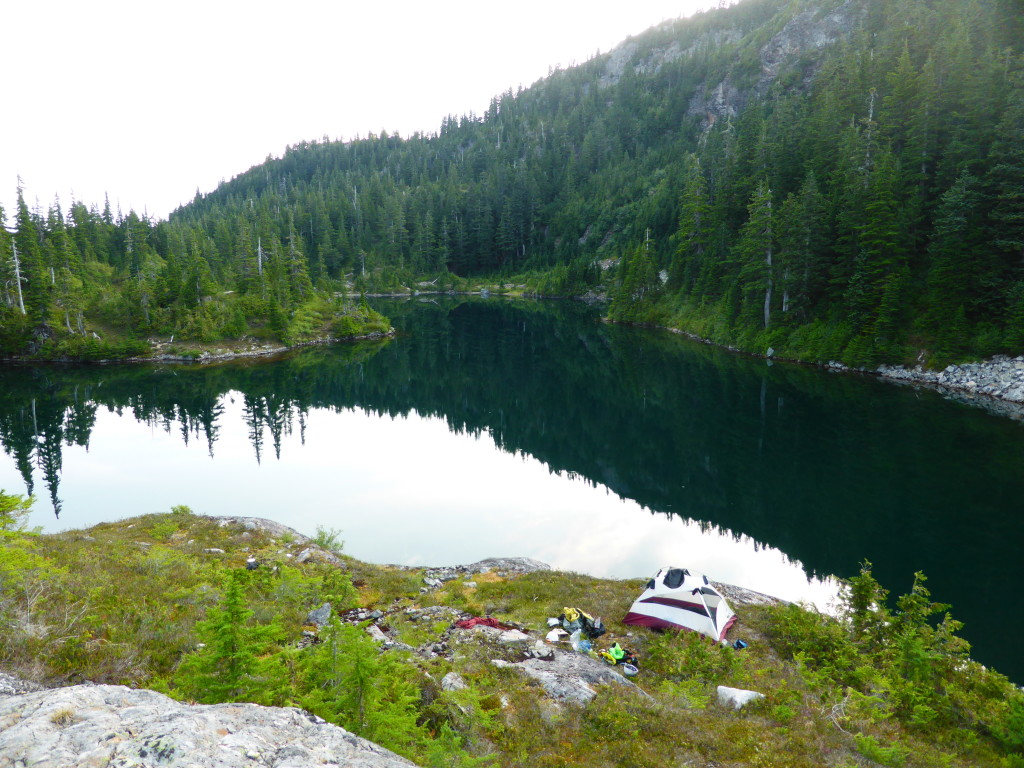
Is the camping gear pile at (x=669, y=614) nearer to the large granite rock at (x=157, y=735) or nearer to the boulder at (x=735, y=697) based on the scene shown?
the boulder at (x=735, y=697)

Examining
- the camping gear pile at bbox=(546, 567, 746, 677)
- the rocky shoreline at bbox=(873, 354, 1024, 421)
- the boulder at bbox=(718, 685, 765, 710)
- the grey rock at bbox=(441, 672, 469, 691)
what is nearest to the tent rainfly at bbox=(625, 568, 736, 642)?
the camping gear pile at bbox=(546, 567, 746, 677)

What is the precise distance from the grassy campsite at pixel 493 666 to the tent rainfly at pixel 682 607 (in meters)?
0.41

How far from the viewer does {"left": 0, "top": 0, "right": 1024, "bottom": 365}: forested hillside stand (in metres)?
45.6

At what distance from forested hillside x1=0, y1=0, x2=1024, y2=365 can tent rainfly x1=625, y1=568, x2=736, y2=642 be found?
4106 centimetres

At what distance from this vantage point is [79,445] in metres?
37.7

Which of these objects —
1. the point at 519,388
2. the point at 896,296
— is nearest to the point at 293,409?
→ the point at 519,388

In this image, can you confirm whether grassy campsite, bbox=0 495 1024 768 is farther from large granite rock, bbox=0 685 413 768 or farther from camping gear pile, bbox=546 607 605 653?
large granite rock, bbox=0 685 413 768

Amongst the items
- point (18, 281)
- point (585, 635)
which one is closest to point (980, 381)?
point (585, 635)

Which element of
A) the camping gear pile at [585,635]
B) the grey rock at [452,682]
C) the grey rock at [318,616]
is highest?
the grey rock at [452,682]

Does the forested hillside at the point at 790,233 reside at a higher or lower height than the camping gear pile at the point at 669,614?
higher

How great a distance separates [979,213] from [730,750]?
177 ft

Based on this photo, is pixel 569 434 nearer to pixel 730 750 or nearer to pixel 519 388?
pixel 519 388

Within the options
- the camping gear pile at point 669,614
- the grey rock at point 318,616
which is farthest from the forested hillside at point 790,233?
the grey rock at point 318,616

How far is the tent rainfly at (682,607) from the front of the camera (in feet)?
48.2
